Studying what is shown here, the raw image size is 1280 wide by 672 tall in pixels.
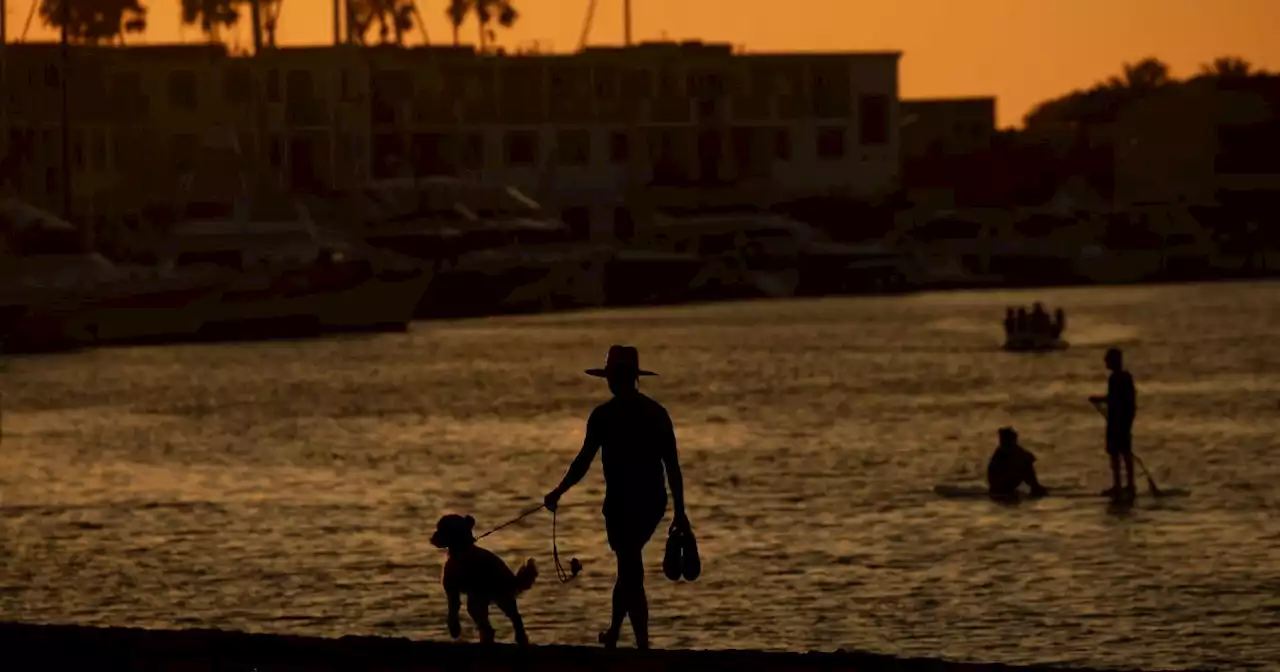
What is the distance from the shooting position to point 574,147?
462ft

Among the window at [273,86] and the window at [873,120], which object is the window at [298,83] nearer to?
the window at [273,86]

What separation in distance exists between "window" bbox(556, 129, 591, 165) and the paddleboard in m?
98.6

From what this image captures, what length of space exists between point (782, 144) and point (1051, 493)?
4126 inches

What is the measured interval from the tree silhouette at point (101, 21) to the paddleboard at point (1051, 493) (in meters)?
122

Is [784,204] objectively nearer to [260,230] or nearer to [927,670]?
[260,230]

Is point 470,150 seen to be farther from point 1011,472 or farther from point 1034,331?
point 1011,472

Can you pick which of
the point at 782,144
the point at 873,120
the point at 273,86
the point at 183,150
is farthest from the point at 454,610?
the point at 873,120

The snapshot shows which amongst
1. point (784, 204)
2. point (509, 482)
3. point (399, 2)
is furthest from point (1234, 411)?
point (399, 2)

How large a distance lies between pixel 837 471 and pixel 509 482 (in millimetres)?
5179

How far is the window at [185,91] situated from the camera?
137 meters

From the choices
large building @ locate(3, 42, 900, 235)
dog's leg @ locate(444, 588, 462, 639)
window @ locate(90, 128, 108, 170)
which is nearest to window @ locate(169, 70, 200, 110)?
large building @ locate(3, 42, 900, 235)

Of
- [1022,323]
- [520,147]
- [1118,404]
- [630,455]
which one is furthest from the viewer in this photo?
[520,147]

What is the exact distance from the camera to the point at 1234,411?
62.4 meters

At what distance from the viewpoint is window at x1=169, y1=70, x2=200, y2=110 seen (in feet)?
449
